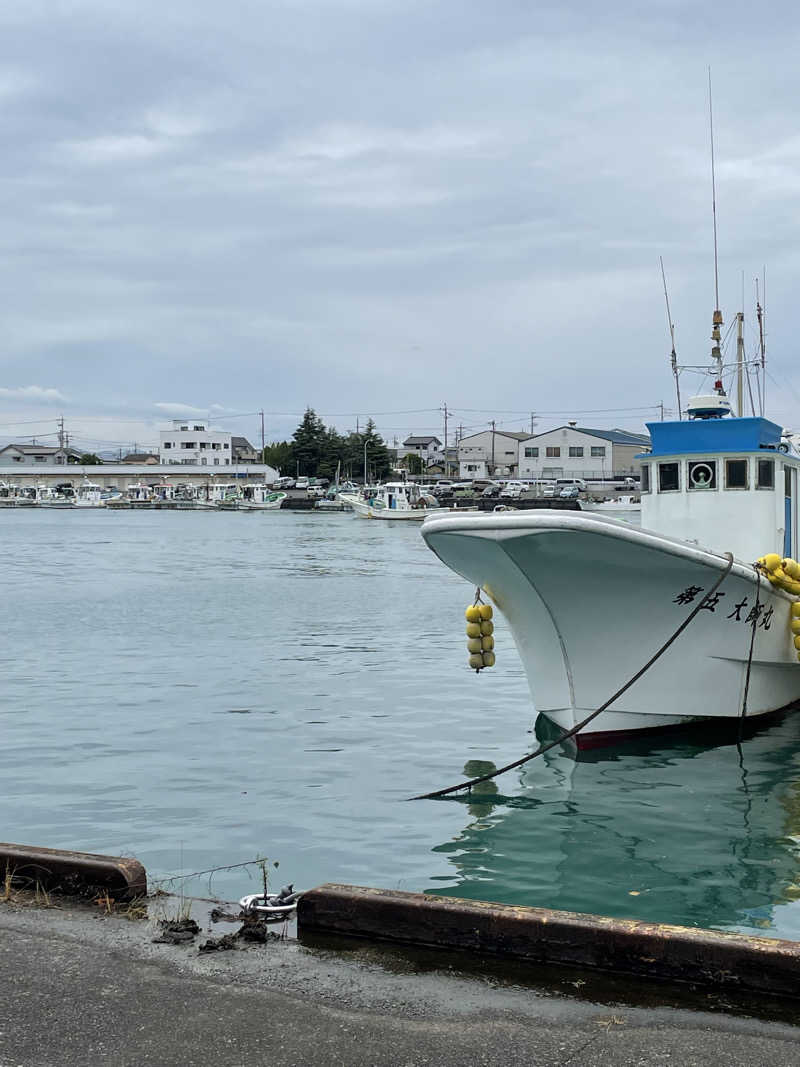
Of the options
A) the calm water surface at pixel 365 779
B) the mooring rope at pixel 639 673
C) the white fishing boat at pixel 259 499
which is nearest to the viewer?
the calm water surface at pixel 365 779

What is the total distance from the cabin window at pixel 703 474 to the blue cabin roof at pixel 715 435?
0.64 feet

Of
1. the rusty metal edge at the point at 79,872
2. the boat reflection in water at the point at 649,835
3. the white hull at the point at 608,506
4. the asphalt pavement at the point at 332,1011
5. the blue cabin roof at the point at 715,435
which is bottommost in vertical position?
the boat reflection in water at the point at 649,835

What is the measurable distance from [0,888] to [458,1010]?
2753mm

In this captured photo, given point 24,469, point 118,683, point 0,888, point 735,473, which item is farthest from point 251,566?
point 24,469

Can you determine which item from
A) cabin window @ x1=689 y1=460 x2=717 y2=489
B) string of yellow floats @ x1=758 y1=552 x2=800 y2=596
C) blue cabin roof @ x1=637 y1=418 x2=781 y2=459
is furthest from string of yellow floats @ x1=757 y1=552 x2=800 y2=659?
blue cabin roof @ x1=637 y1=418 x2=781 y2=459

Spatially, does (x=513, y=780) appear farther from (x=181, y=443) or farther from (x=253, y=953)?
(x=181, y=443)

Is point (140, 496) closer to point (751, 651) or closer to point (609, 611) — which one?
point (751, 651)

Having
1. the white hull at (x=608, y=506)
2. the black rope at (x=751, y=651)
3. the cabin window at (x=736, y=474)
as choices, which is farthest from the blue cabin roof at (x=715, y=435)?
the white hull at (x=608, y=506)

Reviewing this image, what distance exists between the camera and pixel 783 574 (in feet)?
39.9

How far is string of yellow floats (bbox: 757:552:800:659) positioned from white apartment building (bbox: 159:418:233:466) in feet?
446

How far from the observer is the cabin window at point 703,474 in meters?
13.4

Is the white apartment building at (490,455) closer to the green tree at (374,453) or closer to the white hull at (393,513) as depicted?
the green tree at (374,453)

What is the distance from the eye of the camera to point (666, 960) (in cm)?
481

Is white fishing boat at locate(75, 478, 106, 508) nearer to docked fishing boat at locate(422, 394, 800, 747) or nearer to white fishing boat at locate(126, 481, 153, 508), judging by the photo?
white fishing boat at locate(126, 481, 153, 508)
